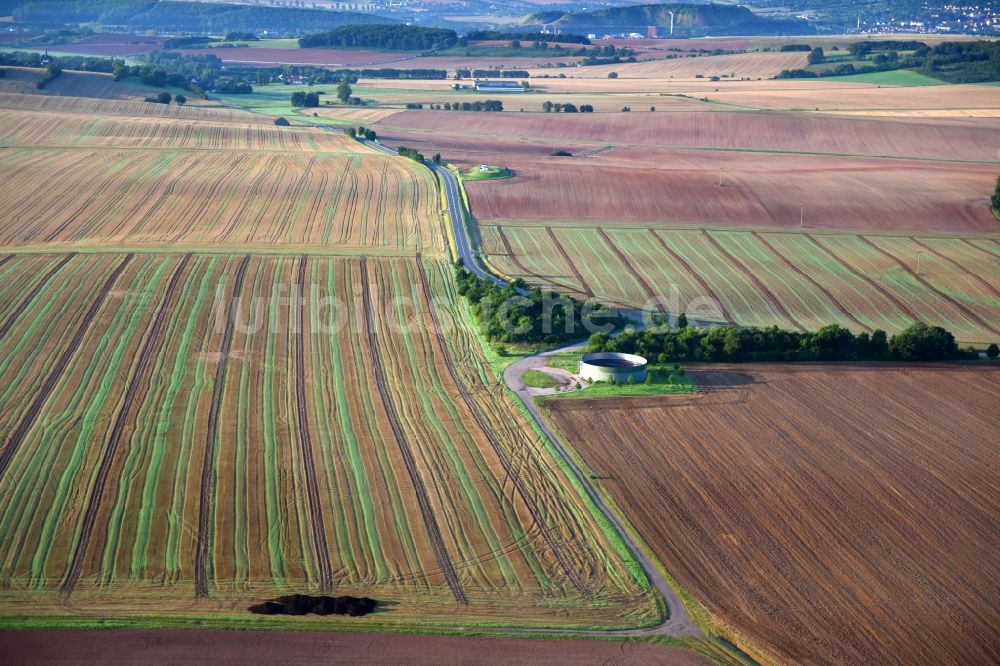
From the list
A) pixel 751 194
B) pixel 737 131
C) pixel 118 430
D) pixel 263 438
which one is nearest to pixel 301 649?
pixel 263 438

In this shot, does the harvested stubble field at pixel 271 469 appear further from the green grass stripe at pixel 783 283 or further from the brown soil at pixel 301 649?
the green grass stripe at pixel 783 283

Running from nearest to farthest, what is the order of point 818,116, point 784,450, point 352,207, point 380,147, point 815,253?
1. point 784,450
2. point 815,253
3. point 352,207
4. point 380,147
5. point 818,116

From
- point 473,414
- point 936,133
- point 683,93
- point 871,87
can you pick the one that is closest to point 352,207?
point 473,414

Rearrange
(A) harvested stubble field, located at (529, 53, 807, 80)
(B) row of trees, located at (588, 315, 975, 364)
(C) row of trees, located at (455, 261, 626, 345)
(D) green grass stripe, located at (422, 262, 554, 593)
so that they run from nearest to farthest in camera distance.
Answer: (D) green grass stripe, located at (422, 262, 554, 593), (B) row of trees, located at (588, 315, 975, 364), (C) row of trees, located at (455, 261, 626, 345), (A) harvested stubble field, located at (529, 53, 807, 80)

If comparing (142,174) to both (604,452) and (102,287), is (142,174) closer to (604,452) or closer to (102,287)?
(102,287)

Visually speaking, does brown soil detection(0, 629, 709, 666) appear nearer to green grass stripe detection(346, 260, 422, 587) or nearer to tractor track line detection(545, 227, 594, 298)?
green grass stripe detection(346, 260, 422, 587)

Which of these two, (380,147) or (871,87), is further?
(871,87)

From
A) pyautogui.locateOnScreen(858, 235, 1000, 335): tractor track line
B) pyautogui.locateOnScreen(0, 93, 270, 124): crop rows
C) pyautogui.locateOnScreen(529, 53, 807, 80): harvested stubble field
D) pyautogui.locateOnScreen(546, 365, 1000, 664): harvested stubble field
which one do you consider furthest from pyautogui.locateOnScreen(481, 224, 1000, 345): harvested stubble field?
pyautogui.locateOnScreen(529, 53, 807, 80): harvested stubble field
